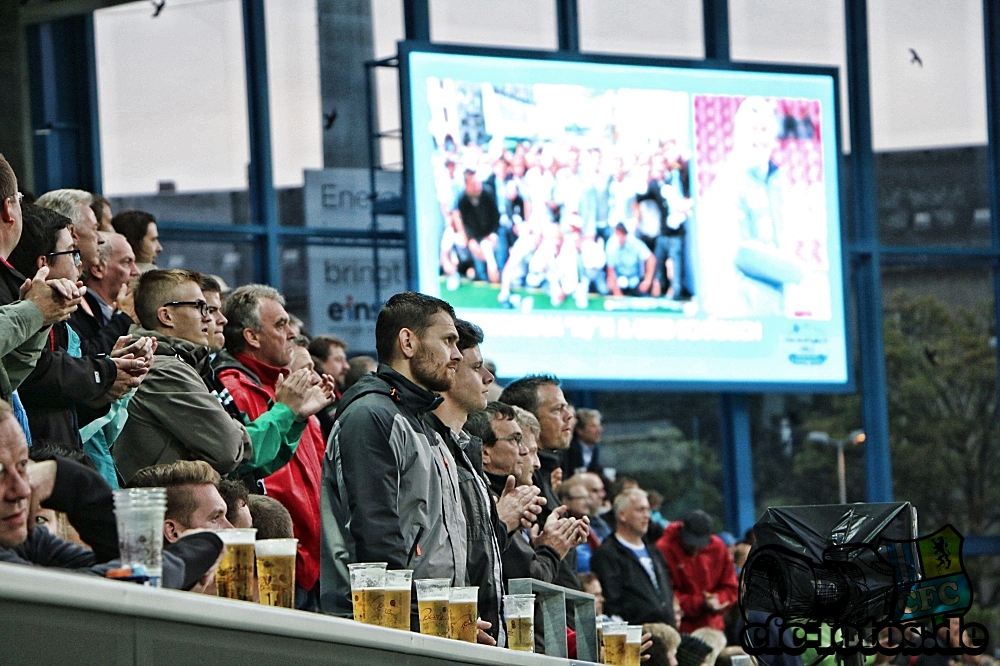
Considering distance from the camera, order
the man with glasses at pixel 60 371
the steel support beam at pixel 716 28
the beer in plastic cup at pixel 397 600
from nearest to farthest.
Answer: the beer in plastic cup at pixel 397 600, the man with glasses at pixel 60 371, the steel support beam at pixel 716 28

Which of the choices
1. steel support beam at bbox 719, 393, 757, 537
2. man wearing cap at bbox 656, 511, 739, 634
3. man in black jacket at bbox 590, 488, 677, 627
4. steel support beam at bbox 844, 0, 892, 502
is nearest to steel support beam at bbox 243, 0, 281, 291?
man wearing cap at bbox 656, 511, 739, 634

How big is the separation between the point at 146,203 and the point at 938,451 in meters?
6.09

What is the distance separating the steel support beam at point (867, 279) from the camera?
1079 centimetres

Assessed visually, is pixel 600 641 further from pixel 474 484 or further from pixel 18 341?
pixel 18 341

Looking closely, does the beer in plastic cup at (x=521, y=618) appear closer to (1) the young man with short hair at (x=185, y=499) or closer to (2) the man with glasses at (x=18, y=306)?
(1) the young man with short hair at (x=185, y=499)

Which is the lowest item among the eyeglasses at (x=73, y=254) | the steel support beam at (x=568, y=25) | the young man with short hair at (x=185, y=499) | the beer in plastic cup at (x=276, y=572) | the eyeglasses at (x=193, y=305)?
the beer in plastic cup at (x=276, y=572)

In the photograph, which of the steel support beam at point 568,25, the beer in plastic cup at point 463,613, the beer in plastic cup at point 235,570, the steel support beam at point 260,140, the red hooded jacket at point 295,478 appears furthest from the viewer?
the steel support beam at point 568,25

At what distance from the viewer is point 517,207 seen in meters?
8.99

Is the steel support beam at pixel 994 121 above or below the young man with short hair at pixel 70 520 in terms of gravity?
above

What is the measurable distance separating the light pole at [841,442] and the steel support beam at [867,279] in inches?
7.6

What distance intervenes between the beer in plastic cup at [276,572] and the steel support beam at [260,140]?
6.55m

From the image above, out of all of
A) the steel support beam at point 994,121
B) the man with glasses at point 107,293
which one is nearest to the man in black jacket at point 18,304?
the man with glasses at point 107,293

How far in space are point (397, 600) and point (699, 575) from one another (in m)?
4.73

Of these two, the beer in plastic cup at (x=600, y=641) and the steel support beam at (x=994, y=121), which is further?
the steel support beam at (x=994, y=121)
